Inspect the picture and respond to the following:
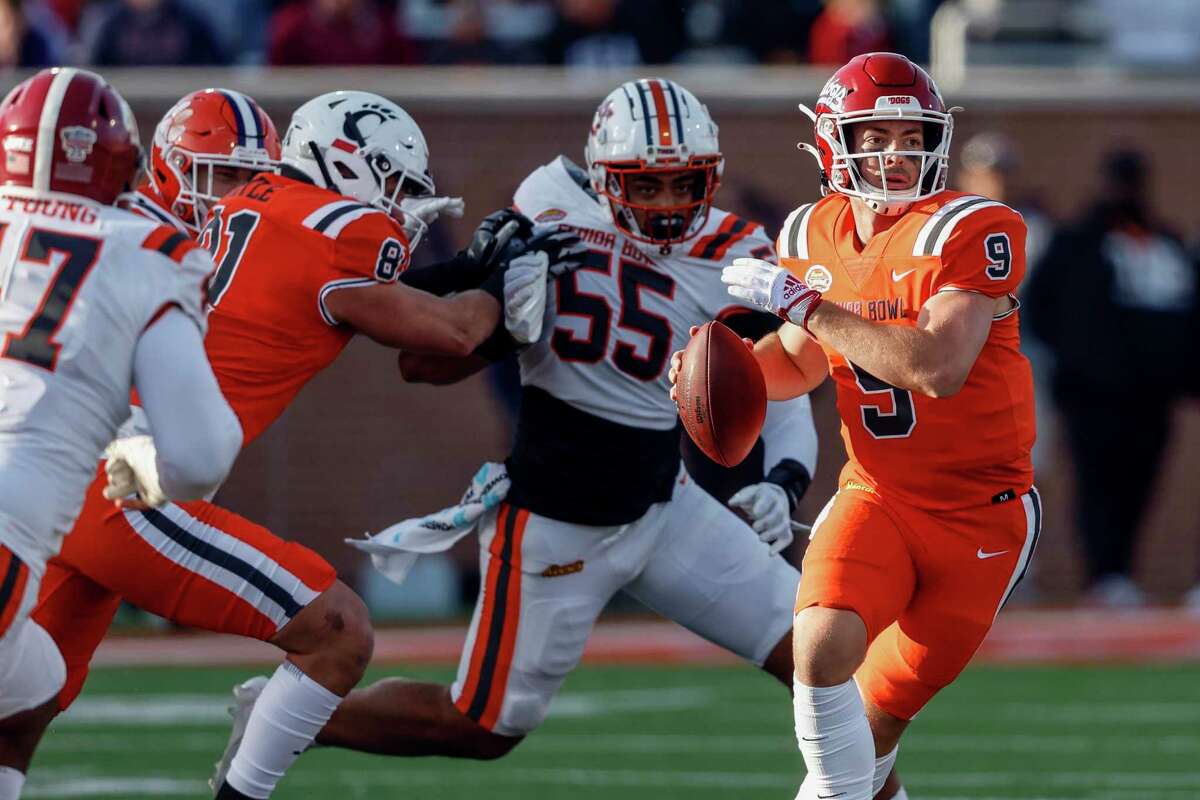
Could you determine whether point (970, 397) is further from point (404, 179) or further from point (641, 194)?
point (404, 179)

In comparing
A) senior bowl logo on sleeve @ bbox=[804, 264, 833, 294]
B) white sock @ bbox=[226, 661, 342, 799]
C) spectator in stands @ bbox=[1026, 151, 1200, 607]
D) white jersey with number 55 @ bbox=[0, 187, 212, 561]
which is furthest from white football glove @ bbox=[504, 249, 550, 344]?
spectator in stands @ bbox=[1026, 151, 1200, 607]

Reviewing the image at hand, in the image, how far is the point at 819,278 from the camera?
4496 mm

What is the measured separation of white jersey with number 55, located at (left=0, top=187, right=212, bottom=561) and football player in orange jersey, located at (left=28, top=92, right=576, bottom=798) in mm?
889

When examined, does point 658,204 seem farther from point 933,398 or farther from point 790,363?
point 933,398

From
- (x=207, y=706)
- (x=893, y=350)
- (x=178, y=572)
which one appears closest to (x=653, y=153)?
(x=893, y=350)

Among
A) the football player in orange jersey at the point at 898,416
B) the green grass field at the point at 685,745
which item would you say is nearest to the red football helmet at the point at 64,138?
the football player in orange jersey at the point at 898,416

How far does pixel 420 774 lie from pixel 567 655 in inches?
55.6

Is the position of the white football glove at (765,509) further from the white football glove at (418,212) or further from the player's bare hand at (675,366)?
Result: the white football glove at (418,212)

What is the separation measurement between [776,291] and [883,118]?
19.7 inches

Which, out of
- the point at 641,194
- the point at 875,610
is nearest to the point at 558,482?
the point at 641,194

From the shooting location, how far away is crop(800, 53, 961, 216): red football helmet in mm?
4398

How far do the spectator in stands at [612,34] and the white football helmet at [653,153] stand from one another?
19.5 ft

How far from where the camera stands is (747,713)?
7344 mm

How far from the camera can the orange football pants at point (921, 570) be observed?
4.25 m
